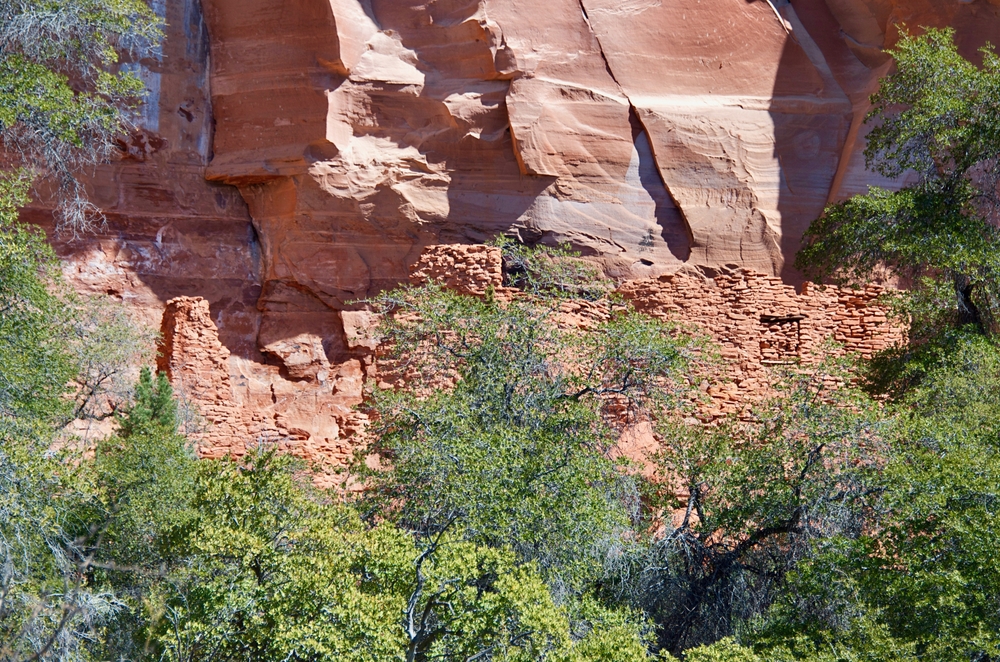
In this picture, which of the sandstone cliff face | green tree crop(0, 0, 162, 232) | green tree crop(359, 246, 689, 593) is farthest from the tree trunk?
green tree crop(0, 0, 162, 232)

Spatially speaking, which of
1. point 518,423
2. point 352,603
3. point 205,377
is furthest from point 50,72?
point 205,377

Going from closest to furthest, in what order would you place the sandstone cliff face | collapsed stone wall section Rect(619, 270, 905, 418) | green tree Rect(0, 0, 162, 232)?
green tree Rect(0, 0, 162, 232) → collapsed stone wall section Rect(619, 270, 905, 418) → the sandstone cliff face

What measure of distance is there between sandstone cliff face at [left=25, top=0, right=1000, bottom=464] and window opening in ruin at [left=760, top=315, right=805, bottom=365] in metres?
1.61

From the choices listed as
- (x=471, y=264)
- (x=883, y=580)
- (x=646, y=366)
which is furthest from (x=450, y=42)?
(x=883, y=580)

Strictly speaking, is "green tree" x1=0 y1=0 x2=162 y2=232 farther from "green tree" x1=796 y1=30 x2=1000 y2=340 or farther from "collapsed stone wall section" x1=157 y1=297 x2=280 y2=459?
"green tree" x1=796 y1=30 x2=1000 y2=340

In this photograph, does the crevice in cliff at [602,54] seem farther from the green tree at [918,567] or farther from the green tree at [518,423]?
the green tree at [918,567]

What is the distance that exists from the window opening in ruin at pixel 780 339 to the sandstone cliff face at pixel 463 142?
63.5 inches

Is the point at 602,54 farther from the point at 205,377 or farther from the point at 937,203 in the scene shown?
the point at 205,377

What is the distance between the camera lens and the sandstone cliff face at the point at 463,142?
17.9m

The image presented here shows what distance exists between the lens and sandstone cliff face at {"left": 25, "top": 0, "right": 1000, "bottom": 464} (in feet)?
58.7

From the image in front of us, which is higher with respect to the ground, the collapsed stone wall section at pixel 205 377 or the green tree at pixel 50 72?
the green tree at pixel 50 72

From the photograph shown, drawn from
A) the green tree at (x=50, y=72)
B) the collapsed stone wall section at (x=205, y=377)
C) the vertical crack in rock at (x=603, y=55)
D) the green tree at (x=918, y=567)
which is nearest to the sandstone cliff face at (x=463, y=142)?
the vertical crack in rock at (x=603, y=55)

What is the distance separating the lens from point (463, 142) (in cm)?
1806

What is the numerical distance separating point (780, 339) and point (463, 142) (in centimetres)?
543
